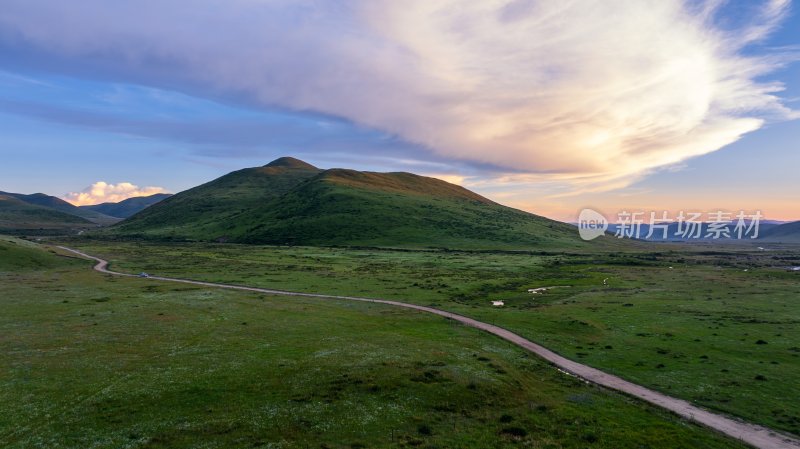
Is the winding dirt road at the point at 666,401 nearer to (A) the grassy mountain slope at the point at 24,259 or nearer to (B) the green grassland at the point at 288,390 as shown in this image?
(B) the green grassland at the point at 288,390

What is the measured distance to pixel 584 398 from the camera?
3444 cm

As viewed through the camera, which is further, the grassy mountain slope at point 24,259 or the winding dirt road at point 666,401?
the grassy mountain slope at point 24,259

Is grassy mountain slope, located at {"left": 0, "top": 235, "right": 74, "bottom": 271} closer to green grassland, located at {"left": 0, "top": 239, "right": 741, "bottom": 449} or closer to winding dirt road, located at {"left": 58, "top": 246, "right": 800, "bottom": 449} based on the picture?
green grassland, located at {"left": 0, "top": 239, "right": 741, "bottom": 449}

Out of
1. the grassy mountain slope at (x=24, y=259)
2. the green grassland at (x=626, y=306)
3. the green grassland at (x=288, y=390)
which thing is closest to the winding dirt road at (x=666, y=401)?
the green grassland at (x=626, y=306)

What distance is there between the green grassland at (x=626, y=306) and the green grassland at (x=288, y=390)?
9.03 meters

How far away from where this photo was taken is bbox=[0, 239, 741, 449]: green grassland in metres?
26.7

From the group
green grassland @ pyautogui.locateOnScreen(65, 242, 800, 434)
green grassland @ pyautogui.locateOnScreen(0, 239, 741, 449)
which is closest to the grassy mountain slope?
green grassland @ pyautogui.locateOnScreen(65, 242, 800, 434)

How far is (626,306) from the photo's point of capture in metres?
75.9

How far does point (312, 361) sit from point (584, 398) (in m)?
24.2

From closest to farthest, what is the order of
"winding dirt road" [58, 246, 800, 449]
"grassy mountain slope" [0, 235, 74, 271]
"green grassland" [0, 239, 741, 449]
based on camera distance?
"green grassland" [0, 239, 741, 449] → "winding dirt road" [58, 246, 800, 449] → "grassy mountain slope" [0, 235, 74, 271]

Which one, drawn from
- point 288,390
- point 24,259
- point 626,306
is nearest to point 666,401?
point 288,390

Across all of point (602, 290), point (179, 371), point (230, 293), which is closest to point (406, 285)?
point (230, 293)

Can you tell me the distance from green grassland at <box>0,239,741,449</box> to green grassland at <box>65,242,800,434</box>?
29.6 feet

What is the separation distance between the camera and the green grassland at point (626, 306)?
39344 mm
